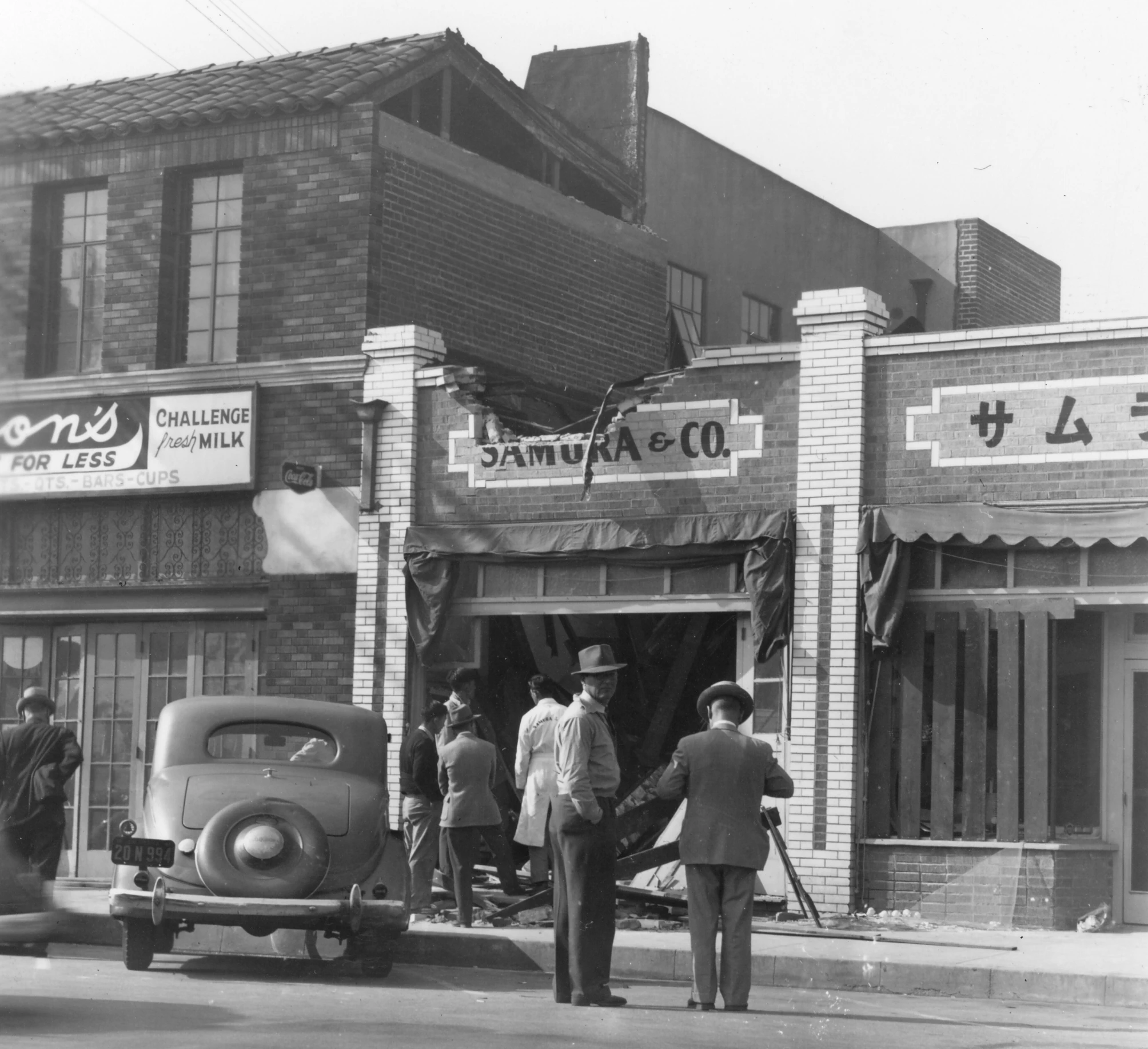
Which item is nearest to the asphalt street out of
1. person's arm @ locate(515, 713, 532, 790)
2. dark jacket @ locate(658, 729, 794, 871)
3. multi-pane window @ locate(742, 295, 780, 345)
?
dark jacket @ locate(658, 729, 794, 871)

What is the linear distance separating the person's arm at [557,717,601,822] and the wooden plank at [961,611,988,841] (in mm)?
5354

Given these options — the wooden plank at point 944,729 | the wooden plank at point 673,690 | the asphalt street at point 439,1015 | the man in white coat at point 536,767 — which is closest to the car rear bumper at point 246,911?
the asphalt street at point 439,1015

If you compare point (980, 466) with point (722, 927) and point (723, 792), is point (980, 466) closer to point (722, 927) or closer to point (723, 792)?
point (723, 792)

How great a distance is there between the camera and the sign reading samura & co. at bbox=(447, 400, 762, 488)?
50.2 feet

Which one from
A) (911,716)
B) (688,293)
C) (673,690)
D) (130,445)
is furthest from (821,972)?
(688,293)

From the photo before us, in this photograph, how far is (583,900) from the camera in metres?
9.60

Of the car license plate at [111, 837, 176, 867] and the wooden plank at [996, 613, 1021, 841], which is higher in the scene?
the wooden plank at [996, 613, 1021, 841]

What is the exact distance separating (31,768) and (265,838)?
2728mm

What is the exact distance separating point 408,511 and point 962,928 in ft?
19.9

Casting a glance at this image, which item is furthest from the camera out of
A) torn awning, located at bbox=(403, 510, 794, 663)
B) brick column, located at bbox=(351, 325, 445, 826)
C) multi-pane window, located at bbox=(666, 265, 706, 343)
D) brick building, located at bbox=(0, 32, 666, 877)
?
multi-pane window, located at bbox=(666, 265, 706, 343)

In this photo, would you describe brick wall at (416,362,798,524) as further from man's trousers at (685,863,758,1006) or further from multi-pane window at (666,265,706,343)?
multi-pane window at (666,265,706,343)

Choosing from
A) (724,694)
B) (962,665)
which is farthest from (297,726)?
(962,665)

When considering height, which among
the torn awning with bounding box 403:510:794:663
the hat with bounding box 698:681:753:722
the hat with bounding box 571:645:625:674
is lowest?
the hat with bounding box 698:681:753:722

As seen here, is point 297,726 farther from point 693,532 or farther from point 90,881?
point 90,881
